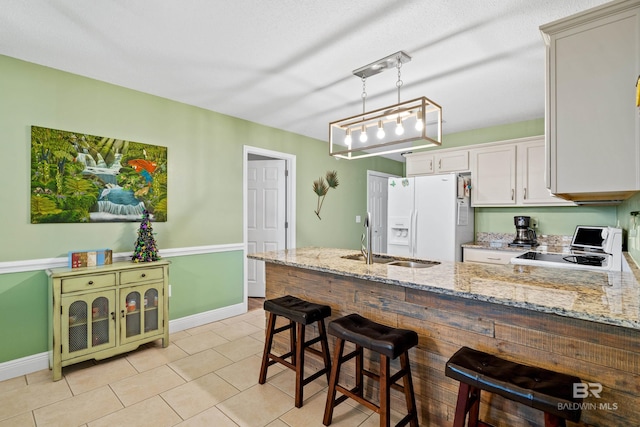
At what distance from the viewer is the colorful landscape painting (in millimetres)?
2527

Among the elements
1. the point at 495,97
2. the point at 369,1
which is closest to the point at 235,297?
the point at 369,1

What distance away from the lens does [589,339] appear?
1304 millimetres

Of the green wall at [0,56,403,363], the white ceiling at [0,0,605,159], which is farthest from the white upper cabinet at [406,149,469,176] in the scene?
the green wall at [0,56,403,363]

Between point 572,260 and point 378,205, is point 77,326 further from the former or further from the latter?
point 378,205

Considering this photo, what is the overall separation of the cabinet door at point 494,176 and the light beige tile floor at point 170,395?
3059mm

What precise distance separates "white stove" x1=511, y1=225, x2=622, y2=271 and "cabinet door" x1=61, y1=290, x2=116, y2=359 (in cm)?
339

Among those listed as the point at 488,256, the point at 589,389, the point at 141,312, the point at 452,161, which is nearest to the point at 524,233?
the point at 488,256

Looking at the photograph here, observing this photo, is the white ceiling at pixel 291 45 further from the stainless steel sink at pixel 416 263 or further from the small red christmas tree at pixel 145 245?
the stainless steel sink at pixel 416 263

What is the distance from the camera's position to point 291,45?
2205mm

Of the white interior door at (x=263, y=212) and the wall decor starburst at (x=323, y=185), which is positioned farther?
the wall decor starburst at (x=323, y=185)

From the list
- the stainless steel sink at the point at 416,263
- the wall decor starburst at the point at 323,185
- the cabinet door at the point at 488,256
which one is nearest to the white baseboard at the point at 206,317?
the wall decor starburst at the point at 323,185

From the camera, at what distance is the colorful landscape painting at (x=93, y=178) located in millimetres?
2527

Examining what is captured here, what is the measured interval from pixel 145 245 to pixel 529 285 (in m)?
2.95

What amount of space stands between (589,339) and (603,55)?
50.3 inches
